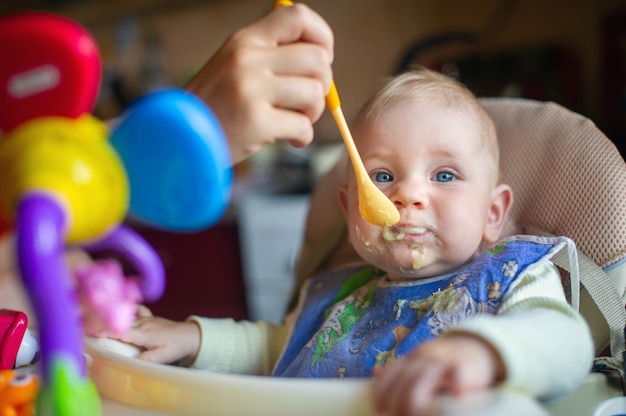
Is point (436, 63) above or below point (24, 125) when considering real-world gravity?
below

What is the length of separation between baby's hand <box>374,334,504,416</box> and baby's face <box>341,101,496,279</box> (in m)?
0.25

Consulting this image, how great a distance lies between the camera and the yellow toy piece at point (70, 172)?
393 mm

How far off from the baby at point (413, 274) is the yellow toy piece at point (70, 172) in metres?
0.33

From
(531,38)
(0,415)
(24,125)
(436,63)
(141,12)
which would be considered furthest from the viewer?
(141,12)

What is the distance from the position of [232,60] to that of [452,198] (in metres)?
0.30

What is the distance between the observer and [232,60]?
0.56 m

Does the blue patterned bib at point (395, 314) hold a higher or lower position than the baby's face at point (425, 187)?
lower

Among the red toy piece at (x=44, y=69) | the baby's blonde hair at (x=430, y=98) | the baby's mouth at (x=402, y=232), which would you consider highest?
the red toy piece at (x=44, y=69)

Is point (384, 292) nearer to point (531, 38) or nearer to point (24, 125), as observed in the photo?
point (24, 125)

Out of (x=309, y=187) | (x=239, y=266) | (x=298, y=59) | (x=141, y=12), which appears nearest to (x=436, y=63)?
(x=309, y=187)

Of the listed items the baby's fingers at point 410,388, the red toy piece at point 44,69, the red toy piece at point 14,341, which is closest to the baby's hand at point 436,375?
the baby's fingers at point 410,388

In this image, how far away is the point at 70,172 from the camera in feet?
1.29

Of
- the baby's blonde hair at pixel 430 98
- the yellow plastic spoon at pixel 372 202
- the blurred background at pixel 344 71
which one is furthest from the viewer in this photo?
the blurred background at pixel 344 71

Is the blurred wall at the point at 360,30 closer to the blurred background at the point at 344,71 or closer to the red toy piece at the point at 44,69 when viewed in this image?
the blurred background at the point at 344,71
